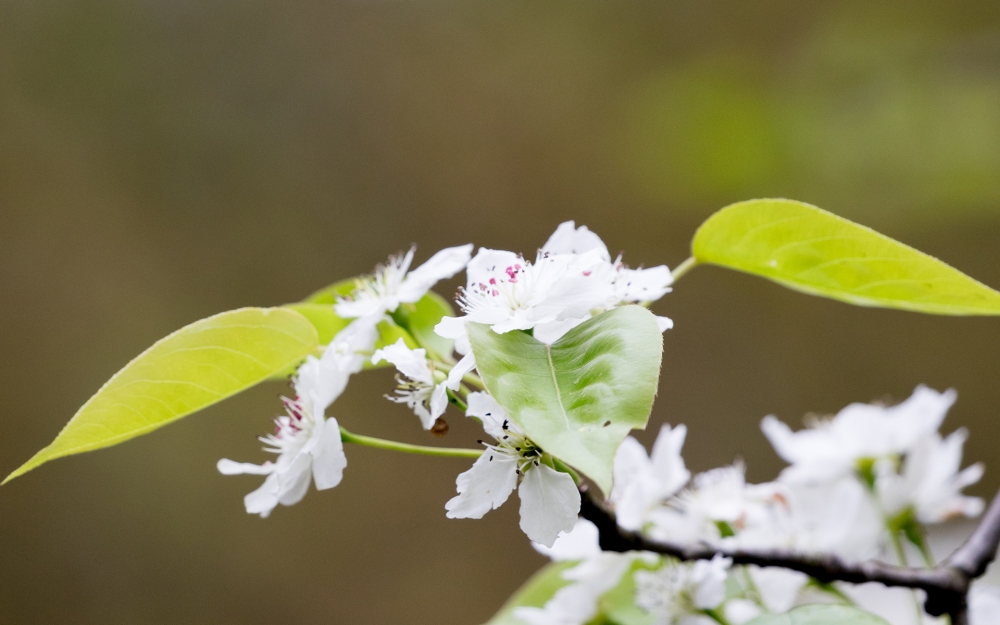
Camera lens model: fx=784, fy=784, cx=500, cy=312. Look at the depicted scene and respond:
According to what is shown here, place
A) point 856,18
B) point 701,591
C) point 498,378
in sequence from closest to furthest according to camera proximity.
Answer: point 498,378, point 701,591, point 856,18

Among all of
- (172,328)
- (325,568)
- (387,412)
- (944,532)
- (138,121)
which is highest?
(138,121)

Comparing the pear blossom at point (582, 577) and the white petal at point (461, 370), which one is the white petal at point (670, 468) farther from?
the white petal at point (461, 370)

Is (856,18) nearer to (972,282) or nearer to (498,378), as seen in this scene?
(972,282)

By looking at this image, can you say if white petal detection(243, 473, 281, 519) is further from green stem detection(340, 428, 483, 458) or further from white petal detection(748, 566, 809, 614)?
white petal detection(748, 566, 809, 614)

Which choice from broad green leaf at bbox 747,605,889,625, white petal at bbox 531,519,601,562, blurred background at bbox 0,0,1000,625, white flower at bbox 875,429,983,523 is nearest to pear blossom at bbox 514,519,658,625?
white petal at bbox 531,519,601,562

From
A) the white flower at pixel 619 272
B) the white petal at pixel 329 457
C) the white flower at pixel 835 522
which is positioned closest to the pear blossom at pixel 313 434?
the white petal at pixel 329 457

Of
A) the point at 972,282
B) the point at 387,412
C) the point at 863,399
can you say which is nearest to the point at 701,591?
the point at 972,282

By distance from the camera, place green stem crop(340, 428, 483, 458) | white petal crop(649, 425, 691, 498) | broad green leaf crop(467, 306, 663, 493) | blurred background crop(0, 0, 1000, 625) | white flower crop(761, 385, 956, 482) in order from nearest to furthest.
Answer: broad green leaf crop(467, 306, 663, 493)
green stem crop(340, 428, 483, 458)
white petal crop(649, 425, 691, 498)
white flower crop(761, 385, 956, 482)
blurred background crop(0, 0, 1000, 625)
